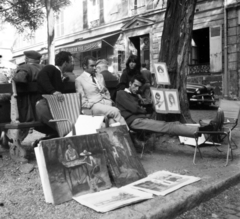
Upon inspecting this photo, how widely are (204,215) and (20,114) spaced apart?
2.65 meters

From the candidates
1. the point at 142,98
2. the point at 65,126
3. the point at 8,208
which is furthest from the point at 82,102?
the point at 8,208

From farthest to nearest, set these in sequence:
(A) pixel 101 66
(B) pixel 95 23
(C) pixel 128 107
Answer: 1. (B) pixel 95 23
2. (A) pixel 101 66
3. (C) pixel 128 107

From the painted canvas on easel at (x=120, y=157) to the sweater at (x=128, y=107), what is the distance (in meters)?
0.67

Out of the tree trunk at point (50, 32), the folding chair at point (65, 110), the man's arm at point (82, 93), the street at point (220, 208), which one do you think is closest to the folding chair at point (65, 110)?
the folding chair at point (65, 110)

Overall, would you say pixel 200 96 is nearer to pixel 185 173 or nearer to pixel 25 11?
pixel 185 173

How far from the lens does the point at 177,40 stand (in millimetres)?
5543

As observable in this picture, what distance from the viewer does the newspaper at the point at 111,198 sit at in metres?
2.69

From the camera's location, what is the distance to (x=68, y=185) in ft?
9.65

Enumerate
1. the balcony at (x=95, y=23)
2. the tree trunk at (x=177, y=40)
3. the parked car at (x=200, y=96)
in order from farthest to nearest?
the balcony at (x=95, y=23)
the parked car at (x=200, y=96)
the tree trunk at (x=177, y=40)

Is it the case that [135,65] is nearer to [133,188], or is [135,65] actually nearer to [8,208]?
[133,188]

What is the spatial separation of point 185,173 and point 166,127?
742mm

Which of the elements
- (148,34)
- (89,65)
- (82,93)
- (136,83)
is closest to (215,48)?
(148,34)

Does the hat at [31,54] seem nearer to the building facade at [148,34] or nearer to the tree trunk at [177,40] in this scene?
the tree trunk at [177,40]

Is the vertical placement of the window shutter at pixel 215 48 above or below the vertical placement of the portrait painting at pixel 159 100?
above
